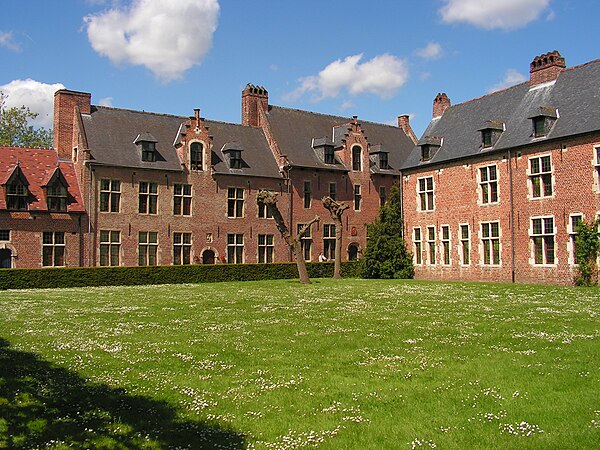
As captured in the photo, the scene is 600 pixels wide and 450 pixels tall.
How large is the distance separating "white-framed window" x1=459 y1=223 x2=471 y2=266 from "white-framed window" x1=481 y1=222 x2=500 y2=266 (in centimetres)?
97

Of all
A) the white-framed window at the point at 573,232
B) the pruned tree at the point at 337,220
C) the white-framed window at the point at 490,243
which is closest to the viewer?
the white-framed window at the point at 573,232

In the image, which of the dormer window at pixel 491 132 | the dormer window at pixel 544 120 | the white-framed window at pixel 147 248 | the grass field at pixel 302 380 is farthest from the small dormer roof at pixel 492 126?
the white-framed window at pixel 147 248

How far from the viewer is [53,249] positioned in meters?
34.7

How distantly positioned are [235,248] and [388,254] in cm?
1026

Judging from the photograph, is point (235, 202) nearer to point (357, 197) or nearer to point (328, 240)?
point (328, 240)

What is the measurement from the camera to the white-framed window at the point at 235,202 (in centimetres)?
4100

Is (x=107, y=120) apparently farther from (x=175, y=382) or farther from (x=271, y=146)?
(x=175, y=382)

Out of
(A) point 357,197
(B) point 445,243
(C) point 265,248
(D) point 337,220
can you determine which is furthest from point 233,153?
(B) point 445,243

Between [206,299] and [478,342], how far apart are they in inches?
464

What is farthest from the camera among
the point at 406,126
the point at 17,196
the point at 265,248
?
the point at 406,126

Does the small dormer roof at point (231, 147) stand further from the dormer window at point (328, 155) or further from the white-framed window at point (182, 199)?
the dormer window at point (328, 155)

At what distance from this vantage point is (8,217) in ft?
110

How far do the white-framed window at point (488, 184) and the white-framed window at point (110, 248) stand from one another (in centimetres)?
2127

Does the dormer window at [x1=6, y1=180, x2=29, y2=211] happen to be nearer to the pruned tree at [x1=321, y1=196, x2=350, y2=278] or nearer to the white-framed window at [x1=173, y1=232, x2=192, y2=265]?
the white-framed window at [x1=173, y1=232, x2=192, y2=265]
